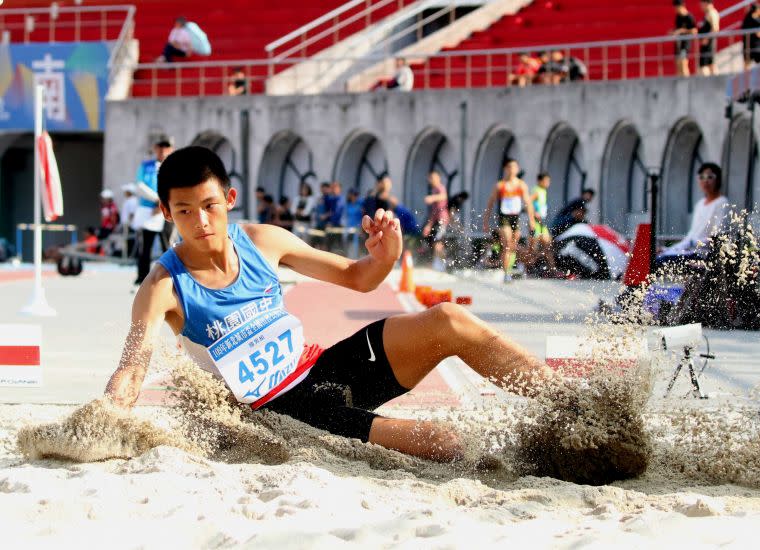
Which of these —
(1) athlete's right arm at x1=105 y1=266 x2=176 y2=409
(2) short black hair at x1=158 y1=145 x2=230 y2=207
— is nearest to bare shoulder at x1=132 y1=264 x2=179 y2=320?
(1) athlete's right arm at x1=105 y1=266 x2=176 y2=409

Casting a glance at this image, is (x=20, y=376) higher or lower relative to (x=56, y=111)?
lower

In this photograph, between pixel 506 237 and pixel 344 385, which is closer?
pixel 344 385

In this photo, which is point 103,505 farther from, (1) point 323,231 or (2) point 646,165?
(1) point 323,231

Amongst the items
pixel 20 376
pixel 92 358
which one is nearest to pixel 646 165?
pixel 92 358

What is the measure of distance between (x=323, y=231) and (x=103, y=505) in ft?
76.1

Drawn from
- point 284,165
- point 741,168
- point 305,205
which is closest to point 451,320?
point 741,168

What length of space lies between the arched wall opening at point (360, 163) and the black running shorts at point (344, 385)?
25321mm

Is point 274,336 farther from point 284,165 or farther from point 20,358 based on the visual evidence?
point 284,165

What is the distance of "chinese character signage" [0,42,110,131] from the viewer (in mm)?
31500

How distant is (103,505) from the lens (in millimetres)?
4477

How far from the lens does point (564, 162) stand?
27.5 m

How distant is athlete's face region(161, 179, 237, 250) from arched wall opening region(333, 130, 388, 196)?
25471mm

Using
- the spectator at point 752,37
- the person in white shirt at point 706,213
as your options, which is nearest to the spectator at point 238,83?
the spectator at point 752,37

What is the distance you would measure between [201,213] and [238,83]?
26377 mm
